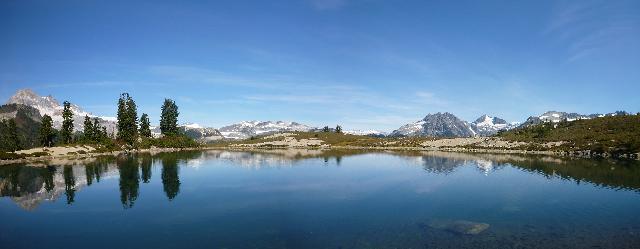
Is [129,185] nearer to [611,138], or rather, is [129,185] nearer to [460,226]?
[460,226]

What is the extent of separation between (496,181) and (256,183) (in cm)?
5289

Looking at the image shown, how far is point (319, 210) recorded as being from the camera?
57406mm

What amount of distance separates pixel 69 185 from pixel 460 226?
7646 cm

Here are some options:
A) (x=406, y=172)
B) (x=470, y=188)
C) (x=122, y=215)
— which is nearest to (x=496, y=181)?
(x=470, y=188)

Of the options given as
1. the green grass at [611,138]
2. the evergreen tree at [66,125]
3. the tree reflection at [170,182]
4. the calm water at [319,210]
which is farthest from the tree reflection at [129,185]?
the green grass at [611,138]

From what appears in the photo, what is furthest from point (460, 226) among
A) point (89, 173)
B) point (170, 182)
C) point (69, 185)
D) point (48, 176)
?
point (48, 176)

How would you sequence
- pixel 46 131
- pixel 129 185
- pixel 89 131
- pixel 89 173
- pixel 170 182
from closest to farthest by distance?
pixel 129 185 < pixel 170 182 < pixel 89 173 < pixel 46 131 < pixel 89 131

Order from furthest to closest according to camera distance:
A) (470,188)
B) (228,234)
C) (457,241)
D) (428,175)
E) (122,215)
A: (428,175)
(470,188)
(122,215)
(228,234)
(457,241)

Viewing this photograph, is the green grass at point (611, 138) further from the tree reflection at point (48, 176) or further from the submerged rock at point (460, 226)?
the tree reflection at point (48, 176)

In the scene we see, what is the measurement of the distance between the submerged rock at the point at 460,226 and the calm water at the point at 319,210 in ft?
1.45

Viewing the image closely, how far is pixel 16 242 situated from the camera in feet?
135

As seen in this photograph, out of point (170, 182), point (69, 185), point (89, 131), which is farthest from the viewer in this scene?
point (89, 131)

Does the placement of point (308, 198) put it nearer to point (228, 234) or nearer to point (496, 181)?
point (228, 234)

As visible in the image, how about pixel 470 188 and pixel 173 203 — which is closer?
pixel 173 203
